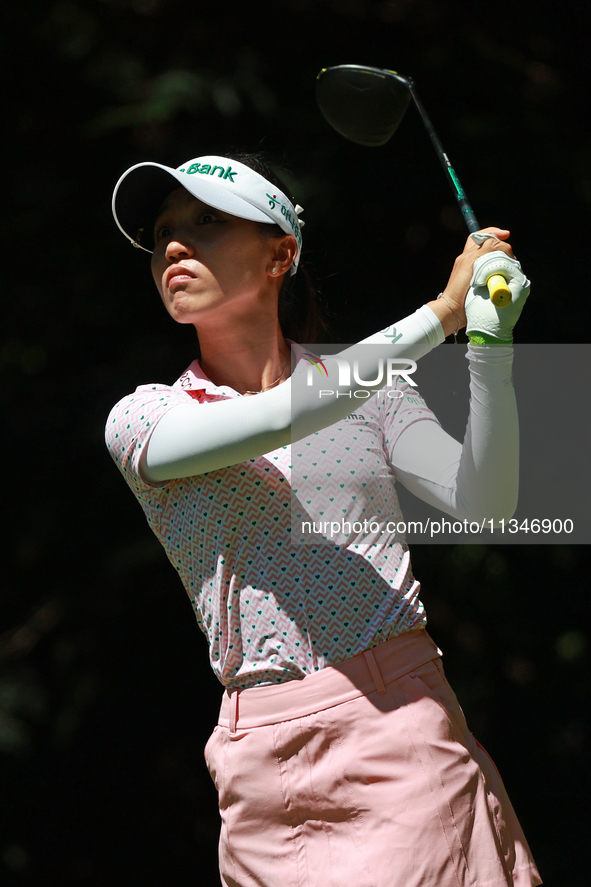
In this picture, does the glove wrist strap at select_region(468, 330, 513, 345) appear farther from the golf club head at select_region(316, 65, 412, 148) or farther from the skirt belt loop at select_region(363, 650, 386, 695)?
the golf club head at select_region(316, 65, 412, 148)

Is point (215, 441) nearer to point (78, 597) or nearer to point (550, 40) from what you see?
point (78, 597)

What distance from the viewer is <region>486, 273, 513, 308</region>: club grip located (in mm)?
1004

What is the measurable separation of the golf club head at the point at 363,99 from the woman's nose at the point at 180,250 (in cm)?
37

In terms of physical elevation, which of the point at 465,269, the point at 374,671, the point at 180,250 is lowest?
the point at 374,671

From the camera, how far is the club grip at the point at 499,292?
1004mm

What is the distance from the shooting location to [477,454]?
110 centimetres

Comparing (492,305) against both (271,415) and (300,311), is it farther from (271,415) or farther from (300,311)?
(300,311)

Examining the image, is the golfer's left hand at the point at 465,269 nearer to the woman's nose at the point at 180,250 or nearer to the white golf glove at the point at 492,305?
the white golf glove at the point at 492,305

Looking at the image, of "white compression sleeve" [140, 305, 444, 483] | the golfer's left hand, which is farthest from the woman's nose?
the golfer's left hand

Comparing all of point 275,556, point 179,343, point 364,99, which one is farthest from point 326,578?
point 179,343

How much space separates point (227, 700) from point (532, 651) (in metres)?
1.11

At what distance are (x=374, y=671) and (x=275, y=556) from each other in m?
0.19

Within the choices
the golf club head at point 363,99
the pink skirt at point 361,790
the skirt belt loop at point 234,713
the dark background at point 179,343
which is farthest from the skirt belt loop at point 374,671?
the dark background at point 179,343

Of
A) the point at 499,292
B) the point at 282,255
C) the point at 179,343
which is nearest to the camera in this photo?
the point at 499,292
